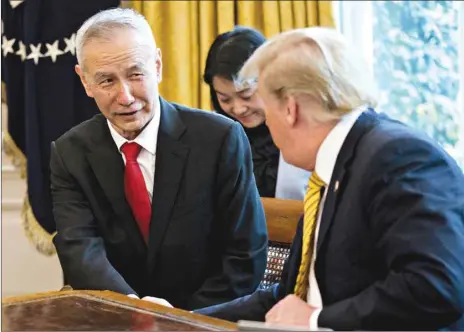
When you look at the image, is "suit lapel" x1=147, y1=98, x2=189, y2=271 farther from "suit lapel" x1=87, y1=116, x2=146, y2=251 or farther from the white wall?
the white wall

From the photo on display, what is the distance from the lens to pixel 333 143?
1.77 metres

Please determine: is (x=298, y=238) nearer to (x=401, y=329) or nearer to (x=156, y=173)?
(x=401, y=329)

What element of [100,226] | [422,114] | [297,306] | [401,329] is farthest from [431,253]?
[422,114]

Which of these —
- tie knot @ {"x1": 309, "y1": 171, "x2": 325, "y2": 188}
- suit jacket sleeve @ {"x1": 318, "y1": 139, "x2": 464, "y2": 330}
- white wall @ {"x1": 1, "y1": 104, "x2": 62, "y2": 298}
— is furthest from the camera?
white wall @ {"x1": 1, "y1": 104, "x2": 62, "y2": 298}

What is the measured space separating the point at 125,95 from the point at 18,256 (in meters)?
2.40

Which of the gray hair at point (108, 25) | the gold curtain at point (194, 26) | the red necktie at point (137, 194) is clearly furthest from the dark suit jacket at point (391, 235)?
the gold curtain at point (194, 26)

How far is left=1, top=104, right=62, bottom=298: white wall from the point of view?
14.5 feet

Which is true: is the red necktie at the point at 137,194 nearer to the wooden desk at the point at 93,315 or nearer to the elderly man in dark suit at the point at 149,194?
the elderly man in dark suit at the point at 149,194

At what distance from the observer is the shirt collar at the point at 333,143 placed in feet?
5.81

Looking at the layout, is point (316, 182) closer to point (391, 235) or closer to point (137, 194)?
point (391, 235)

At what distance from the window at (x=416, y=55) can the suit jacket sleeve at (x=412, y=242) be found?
89.9 inches

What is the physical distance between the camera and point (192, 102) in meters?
4.02

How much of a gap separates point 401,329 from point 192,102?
2.52 meters

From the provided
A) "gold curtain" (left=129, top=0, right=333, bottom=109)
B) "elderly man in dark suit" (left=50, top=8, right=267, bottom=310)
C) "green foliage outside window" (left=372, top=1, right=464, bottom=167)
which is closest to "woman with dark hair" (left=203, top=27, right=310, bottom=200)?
"gold curtain" (left=129, top=0, right=333, bottom=109)
